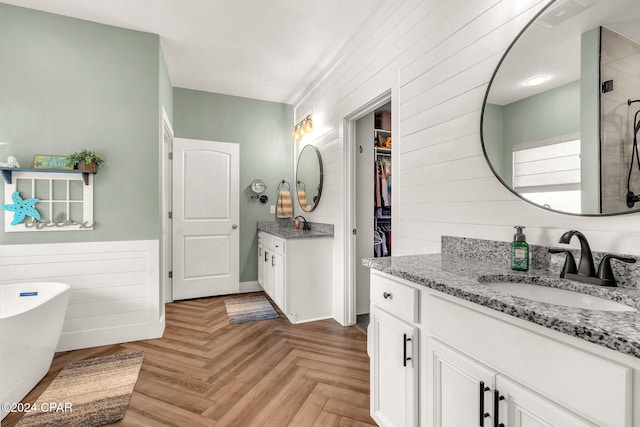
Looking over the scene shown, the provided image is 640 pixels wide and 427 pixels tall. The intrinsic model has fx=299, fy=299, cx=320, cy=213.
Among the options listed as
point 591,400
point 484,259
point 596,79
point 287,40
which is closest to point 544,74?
point 596,79

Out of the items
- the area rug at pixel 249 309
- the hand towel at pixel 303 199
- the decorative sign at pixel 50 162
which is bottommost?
the area rug at pixel 249 309

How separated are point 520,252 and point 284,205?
127 inches

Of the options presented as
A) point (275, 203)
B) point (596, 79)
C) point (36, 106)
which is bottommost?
point (275, 203)

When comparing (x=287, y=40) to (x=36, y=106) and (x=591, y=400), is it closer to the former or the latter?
(x=36, y=106)

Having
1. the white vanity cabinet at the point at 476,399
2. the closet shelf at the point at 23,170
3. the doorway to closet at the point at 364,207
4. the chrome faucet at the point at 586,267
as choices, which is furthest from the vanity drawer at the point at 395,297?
the closet shelf at the point at 23,170

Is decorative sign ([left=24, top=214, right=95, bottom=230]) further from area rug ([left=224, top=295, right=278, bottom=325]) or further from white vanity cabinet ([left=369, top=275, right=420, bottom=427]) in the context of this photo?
white vanity cabinet ([left=369, top=275, right=420, bottom=427])

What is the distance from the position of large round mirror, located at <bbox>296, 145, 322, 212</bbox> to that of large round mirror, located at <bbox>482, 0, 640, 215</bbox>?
2.17 meters

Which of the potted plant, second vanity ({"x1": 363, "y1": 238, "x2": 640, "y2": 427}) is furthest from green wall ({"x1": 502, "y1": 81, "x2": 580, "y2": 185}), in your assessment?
the potted plant

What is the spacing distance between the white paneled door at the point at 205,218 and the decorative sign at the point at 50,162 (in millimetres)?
1321

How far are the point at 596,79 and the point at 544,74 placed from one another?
21 cm

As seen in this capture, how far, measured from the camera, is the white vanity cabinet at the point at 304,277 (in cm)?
296

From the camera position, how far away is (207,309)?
3.44 m

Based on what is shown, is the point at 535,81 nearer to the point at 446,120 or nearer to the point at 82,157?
the point at 446,120

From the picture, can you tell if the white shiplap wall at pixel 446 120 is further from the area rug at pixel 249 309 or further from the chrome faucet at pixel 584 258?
the area rug at pixel 249 309
